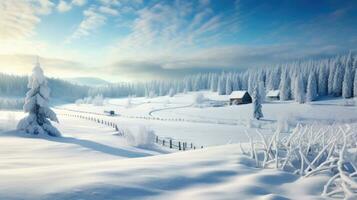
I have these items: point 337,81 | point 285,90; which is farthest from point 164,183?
point 337,81

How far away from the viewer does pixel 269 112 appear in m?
80.1

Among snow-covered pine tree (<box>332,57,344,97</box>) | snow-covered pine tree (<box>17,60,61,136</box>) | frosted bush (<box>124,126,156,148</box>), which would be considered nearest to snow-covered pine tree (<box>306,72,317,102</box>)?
snow-covered pine tree (<box>332,57,344,97</box>)

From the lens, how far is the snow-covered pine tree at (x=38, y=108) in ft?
89.6

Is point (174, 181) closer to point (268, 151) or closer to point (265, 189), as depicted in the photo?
point (265, 189)

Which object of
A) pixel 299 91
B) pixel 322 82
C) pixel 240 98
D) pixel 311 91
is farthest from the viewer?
pixel 322 82

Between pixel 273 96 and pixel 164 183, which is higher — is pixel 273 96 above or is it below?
above

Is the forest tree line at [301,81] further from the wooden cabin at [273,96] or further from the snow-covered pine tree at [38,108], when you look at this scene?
the snow-covered pine tree at [38,108]

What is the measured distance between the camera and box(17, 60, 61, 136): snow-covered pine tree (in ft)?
89.6

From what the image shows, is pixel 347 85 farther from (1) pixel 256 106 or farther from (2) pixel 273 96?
(1) pixel 256 106

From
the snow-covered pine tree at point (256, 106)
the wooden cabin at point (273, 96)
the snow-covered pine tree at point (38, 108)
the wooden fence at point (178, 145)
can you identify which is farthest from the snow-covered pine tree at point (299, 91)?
the snow-covered pine tree at point (38, 108)

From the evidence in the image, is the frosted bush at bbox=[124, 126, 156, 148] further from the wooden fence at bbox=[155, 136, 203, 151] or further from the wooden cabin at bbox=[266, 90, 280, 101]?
the wooden cabin at bbox=[266, 90, 280, 101]

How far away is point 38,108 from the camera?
91.9ft

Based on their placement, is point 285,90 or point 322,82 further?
point 322,82

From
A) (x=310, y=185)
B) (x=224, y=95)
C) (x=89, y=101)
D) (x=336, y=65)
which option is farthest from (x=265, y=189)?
(x=89, y=101)
